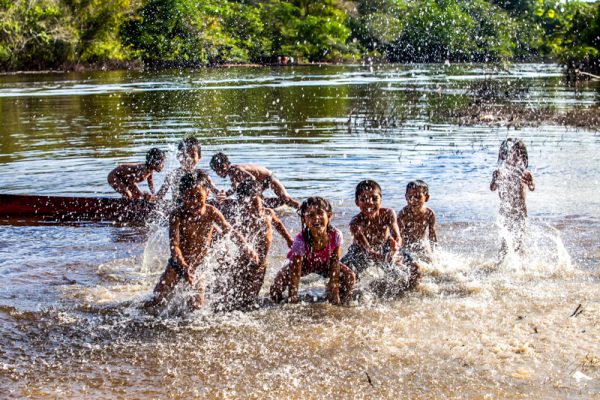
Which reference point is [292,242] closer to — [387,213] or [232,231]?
[232,231]

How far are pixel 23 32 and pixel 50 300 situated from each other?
4685cm

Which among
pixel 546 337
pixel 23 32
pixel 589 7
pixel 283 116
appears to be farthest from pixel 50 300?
pixel 23 32

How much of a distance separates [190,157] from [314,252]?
3424mm

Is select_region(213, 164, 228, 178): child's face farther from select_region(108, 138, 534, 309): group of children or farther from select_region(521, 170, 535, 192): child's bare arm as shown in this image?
select_region(521, 170, 535, 192): child's bare arm

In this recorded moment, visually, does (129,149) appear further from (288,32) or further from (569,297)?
(288,32)

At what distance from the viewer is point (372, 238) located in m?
6.84

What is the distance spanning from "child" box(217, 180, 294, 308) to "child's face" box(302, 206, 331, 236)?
67 cm

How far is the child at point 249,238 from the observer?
648cm

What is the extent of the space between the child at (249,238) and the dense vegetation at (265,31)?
36.7 meters

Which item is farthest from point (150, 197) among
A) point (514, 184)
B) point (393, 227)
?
point (514, 184)

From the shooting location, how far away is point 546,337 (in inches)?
213

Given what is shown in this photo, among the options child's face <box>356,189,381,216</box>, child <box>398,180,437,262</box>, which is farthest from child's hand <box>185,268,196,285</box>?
child <box>398,180,437,262</box>

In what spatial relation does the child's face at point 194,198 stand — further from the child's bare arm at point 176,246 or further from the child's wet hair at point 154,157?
the child's wet hair at point 154,157

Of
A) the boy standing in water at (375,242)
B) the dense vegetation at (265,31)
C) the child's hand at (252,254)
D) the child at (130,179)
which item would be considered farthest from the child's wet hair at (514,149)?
the dense vegetation at (265,31)
